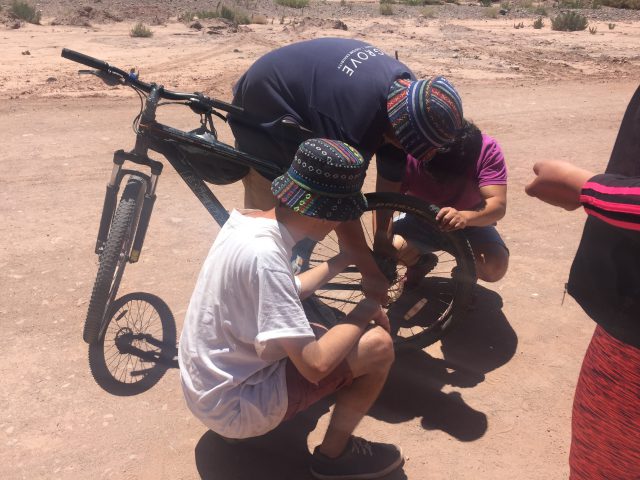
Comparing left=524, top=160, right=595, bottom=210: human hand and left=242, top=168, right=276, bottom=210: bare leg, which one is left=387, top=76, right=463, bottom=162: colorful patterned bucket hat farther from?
left=524, top=160, right=595, bottom=210: human hand

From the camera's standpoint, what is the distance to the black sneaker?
2801 millimetres

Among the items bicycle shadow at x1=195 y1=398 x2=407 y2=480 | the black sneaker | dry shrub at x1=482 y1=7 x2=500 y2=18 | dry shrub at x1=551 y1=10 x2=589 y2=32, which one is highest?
dry shrub at x1=551 y1=10 x2=589 y2=32

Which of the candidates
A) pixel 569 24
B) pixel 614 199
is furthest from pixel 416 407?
pixel 569 24

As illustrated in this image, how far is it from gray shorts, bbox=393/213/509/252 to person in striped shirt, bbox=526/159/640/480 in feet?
5.24

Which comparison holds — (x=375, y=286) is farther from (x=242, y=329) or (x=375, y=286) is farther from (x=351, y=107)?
(x=242, y=329)

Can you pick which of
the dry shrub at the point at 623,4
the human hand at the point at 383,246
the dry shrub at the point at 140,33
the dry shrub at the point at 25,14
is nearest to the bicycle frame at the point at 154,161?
the human hand at the point at 383,246

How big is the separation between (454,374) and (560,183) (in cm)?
203

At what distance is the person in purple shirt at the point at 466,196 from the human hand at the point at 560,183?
152 centimetres

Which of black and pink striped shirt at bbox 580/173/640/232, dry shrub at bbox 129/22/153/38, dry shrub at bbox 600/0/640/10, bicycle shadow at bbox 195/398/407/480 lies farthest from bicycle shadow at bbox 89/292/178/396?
dry shrub at bbox 600/0/640/10

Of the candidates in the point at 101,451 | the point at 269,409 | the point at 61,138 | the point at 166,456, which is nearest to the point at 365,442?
the point at 269,409

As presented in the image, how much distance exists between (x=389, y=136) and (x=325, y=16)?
1638 cm

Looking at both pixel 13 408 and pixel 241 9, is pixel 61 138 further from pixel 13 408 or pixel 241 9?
pixel 241 9

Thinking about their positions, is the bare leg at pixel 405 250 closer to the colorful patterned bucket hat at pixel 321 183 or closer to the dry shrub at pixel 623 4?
the colorful patterned bucket hat at pixel 321 183

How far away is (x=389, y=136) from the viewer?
10.1ft
